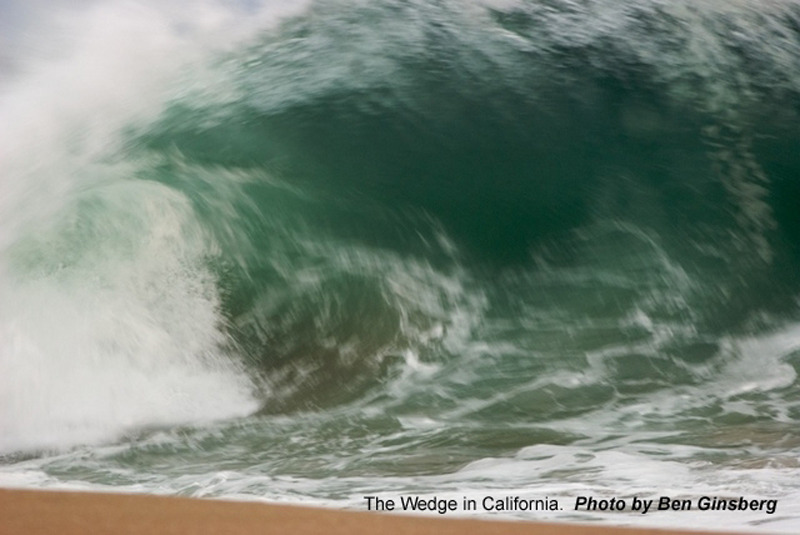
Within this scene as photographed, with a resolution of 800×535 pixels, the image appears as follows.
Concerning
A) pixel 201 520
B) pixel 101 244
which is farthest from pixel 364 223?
pixel 201 520

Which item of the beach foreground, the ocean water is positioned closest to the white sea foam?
the ocean water

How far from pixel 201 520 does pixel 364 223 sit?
0.75 metres

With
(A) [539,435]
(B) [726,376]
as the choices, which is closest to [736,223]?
(B) [726,376]

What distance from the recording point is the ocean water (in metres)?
1.79

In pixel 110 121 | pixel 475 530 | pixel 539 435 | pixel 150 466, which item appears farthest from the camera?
pixel 110 121

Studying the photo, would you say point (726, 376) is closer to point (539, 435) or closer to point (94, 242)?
point (539, 435)

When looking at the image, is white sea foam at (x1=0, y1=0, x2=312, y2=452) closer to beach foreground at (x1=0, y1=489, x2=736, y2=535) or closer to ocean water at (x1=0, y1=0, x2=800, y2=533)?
ocean water at (x1=0, y1=0, x2=800, y2=533)

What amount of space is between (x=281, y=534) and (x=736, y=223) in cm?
122

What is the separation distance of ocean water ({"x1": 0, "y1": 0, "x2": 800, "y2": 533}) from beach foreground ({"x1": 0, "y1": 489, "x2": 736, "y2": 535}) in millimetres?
47

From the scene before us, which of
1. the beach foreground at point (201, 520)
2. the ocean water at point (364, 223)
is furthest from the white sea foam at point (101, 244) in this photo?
the beach foreground at point (201, 520)

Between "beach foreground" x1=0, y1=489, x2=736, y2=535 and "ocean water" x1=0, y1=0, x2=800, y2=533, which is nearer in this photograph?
"beach foreground" x1=0, y1=489, x2=736, y2=535

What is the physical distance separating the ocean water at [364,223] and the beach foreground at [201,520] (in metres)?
0.05

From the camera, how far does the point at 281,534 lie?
163 centimetres

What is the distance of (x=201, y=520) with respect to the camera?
1.69 m
